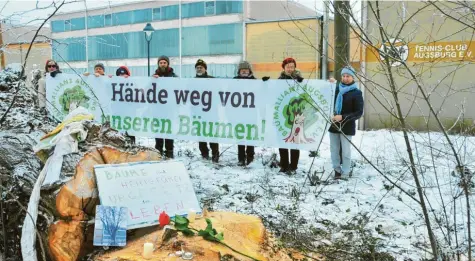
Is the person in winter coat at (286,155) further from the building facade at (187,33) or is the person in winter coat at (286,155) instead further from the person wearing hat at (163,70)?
the building facade at (187,33)

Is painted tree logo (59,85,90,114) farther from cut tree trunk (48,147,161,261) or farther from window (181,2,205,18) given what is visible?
window (181,2,205,18)

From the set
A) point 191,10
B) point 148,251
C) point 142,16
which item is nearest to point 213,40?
point 191,10

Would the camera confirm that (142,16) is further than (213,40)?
Yes

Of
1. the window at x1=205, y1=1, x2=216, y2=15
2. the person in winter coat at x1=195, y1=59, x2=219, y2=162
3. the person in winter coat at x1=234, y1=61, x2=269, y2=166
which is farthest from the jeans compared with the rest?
the window at x1=205, y1=1, x2=216, y2=15

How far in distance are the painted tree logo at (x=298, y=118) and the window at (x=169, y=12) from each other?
91.4 feet

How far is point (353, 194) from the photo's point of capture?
5773 mm

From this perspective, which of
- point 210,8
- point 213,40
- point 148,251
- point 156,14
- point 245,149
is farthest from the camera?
point 156,14

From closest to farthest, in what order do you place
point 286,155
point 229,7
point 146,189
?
1. point 146,189
2. point 286,155
3. point 229,7

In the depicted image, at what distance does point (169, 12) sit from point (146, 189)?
103ft

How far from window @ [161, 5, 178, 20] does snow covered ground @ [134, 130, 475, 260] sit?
89.2ft

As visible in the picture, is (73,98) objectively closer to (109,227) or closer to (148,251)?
(109,227)

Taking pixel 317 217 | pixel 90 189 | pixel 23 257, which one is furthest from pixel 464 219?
pixel 23 257

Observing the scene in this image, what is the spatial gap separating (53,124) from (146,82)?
10.5ft

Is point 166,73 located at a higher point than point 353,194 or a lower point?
higher
